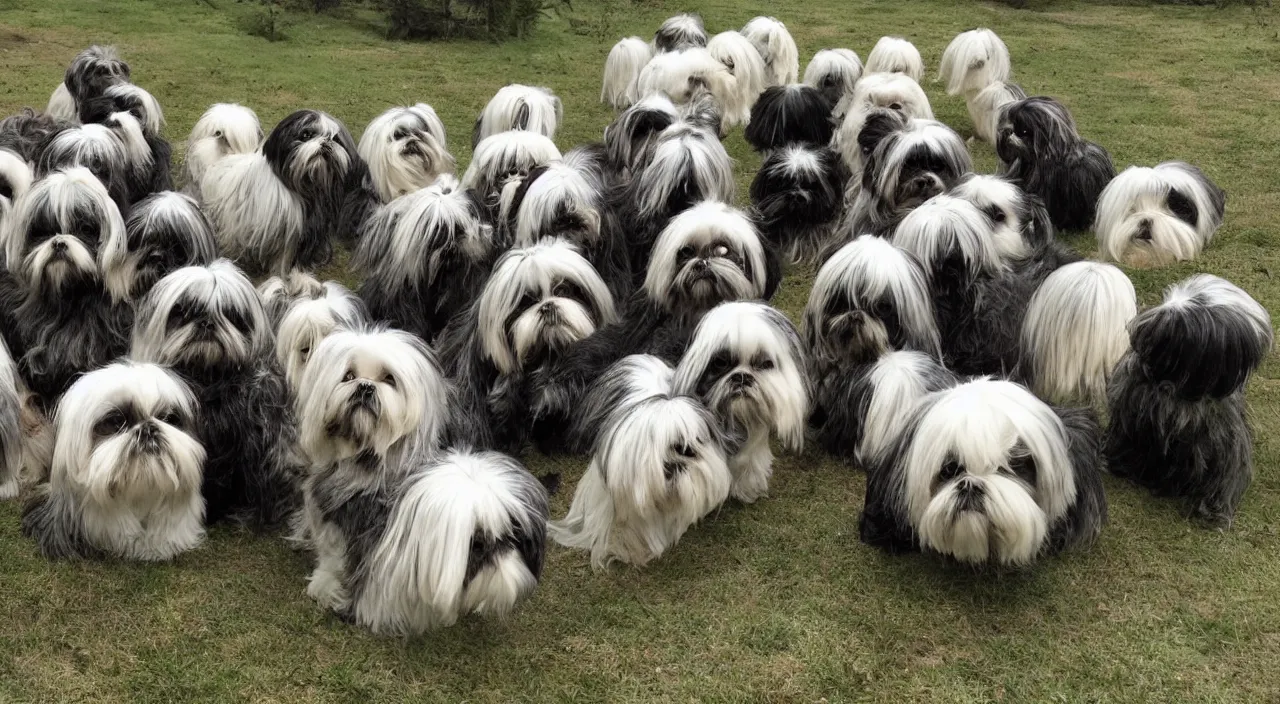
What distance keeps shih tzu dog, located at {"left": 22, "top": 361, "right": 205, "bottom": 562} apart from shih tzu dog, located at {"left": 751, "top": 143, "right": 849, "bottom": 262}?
2.96 metres

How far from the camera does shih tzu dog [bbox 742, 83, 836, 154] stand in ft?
22.3

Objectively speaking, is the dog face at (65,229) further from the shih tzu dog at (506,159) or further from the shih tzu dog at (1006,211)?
the shih tzu dog at (1006,211)

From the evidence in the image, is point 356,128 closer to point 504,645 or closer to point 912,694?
point 504,645

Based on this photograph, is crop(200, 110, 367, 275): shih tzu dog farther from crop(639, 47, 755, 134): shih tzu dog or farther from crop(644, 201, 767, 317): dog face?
crop(639, 47, 755, 134): shih tzu dog

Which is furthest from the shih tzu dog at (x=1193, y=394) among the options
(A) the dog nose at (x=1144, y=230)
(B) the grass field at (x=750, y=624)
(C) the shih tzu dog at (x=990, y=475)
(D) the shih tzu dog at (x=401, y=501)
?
(D) the shih tzu dog at (x=401, y=501)

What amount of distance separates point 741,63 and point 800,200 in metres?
2.66

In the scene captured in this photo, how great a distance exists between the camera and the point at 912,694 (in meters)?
3.29

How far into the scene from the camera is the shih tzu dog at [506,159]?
5.61 metres

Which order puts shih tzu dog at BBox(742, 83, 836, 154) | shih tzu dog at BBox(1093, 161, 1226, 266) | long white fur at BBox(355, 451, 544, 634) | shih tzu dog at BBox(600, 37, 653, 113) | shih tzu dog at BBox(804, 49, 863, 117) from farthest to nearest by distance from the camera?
1. shih tzu dog at BBox(600, 37, 653, 113)
2. shih tzu dog at BBox(804, 49, 863, 117)
3. shih tzu dog at BBox(742, 83, 836, 154)
4. shih tzu dog at BBox(1093, 161, 1226, 266)
5. long white fur at BBox(355, 451, 544, 634)

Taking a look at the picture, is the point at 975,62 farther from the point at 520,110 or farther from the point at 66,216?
the point at 66,216

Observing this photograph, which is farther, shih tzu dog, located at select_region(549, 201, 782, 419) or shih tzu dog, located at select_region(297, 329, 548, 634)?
shih tzu dog, located at select_region(549, 201, 782, 419)

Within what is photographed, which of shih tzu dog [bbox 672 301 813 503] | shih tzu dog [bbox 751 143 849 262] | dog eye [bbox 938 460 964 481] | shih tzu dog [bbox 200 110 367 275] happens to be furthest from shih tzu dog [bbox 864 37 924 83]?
dog eye [bbox 938 460 964 481]

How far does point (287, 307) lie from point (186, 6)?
8.45 m

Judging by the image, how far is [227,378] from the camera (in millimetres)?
4016
